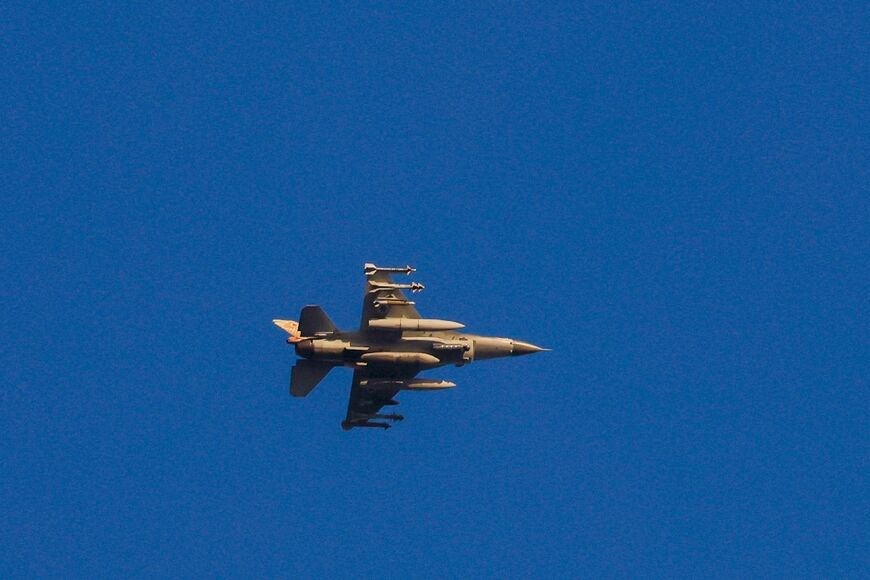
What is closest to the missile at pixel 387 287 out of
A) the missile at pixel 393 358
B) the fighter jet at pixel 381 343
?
the fighter jet at pixel 381 343

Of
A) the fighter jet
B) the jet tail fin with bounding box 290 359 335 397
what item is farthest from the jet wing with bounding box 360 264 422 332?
the jet tail fin with bounding box 290 359 335 397

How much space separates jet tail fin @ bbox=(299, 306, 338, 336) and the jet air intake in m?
1.89

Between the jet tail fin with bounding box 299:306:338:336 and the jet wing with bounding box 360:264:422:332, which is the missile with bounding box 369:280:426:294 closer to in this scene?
the jet wing with bounding box 360:264:422:332

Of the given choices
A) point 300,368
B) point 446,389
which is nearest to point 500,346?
point 446,389

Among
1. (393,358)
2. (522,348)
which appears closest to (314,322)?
(393,358)

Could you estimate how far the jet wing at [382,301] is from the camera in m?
75.5

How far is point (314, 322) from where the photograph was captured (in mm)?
75500

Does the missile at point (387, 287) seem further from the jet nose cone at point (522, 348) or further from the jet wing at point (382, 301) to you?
the jet nose cone at point (522, 348)

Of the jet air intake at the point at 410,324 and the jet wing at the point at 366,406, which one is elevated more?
the jet air intake at the point at 410,324

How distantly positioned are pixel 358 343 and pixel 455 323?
4220 mm

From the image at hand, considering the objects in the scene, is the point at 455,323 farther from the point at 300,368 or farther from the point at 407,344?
the point at 300,368

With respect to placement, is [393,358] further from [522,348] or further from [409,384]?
[522,348]

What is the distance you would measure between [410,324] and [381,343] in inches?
60.3

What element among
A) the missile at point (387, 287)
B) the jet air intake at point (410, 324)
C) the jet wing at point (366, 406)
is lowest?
the jet wing at point (366, 406)
